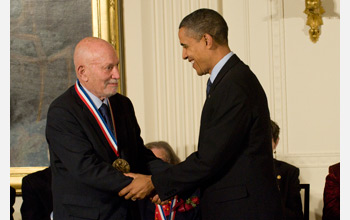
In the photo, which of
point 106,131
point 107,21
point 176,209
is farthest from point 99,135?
point 107,21

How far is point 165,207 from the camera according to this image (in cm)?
470

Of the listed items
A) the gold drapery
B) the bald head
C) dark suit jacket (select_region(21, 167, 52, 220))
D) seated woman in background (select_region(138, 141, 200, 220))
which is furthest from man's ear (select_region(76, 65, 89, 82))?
the gold drapery

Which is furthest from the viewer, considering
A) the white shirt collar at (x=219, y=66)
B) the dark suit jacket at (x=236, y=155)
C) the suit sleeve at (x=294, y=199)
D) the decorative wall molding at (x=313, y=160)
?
the decorative wall molding at (x=313, y=160)

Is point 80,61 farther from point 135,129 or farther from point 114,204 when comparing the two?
point 114,204

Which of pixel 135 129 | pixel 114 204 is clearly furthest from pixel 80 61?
pixel 114 204

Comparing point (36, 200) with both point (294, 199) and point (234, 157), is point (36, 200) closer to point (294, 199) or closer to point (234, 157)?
point (294, 199)

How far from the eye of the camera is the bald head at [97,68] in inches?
154

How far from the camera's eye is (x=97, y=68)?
12.8 feet

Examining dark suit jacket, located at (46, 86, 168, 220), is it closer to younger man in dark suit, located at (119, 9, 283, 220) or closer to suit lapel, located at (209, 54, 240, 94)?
younger man in dark suit, located at (119, 9, 283, 220)

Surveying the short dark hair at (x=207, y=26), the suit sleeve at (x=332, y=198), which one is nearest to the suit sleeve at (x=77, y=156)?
the short dark hair at (x=207, y=26)

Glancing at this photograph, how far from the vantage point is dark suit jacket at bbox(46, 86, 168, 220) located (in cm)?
364

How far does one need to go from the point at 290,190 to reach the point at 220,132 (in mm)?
2502

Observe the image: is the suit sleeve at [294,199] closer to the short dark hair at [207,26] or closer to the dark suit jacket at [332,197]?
the dark suit jacket at [332,197]

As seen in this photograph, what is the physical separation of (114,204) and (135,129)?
65 centimetres
